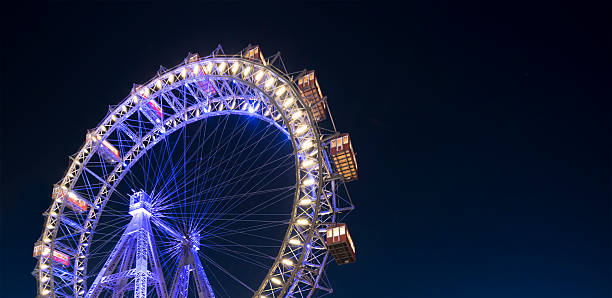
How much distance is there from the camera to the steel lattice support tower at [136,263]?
91.9 ft

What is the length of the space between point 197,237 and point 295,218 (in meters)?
10.1

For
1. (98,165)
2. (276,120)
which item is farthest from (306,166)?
(98,165)

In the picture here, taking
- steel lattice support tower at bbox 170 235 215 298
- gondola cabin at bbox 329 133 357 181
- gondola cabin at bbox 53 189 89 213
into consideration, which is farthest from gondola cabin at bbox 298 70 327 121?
gondola cabin at bbox 53 189 89 213

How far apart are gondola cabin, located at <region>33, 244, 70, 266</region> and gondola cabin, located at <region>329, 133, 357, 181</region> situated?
20.3m

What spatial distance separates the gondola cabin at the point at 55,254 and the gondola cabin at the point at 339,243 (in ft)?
64.7

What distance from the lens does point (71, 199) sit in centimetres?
3303

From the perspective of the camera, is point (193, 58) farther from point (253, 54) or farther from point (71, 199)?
point (71, 199)

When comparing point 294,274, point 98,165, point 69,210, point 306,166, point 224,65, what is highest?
point 224,65

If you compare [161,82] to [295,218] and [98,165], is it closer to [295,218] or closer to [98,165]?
[98,165]

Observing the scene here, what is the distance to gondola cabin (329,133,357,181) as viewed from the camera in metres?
25.3

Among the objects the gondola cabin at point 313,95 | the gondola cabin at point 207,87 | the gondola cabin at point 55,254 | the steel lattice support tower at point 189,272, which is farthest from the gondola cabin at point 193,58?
the gondola cabin at point 55,254

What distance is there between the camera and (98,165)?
3444 cm

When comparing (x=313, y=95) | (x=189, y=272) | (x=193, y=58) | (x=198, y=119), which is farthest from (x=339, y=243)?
(x=193, y=58)

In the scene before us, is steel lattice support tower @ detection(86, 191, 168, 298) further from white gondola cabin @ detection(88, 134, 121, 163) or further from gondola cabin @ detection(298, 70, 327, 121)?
gondola cabin @ detection(298, 70, 327, 121)
